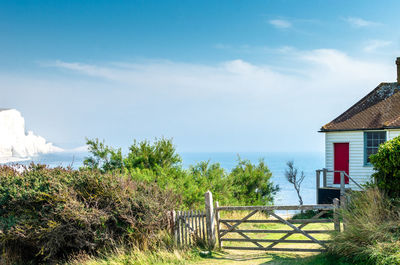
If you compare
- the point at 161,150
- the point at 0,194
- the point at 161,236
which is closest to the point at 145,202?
the point at 161,236

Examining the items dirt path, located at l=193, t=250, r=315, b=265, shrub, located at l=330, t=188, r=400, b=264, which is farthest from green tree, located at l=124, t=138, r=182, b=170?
shrub, located at l=330, t=188, r=400, b=264

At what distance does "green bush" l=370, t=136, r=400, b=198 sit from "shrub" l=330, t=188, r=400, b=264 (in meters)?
0.28

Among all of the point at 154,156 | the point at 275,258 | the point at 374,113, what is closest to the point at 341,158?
the point at 374,113

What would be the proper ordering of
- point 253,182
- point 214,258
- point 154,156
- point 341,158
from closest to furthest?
point 214,258 → point 154,156 → point 341,158 → point 253,182

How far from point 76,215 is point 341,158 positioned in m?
15.8

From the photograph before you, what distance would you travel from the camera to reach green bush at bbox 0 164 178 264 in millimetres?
10461

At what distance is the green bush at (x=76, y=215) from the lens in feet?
34.3

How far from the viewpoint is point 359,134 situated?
2128 cm

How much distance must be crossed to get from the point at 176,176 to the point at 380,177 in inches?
414

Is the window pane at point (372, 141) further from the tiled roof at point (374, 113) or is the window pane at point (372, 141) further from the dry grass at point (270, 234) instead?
the dry grass at point (270, 234)

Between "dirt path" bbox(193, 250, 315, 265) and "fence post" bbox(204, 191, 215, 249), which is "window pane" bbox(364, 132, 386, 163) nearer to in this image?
"dirt path" bbox(193, 250, 315, 265)

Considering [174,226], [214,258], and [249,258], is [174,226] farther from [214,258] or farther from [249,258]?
[249,258]

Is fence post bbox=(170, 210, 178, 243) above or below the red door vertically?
below

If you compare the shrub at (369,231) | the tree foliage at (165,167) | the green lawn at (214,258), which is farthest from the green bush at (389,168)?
the tree foliage at (165,167)
